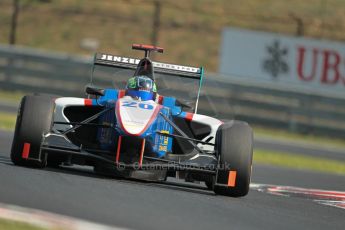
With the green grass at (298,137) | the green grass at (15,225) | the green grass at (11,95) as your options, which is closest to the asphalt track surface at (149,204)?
the green grass at (15,225)

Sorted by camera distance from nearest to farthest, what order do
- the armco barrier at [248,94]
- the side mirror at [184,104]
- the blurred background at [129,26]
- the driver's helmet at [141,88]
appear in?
1. the driver's helmet at [141,88]
2. the side mirror at [184,104]
3. the armco barrier at [248,94]
4. the blurred background at [129,26]

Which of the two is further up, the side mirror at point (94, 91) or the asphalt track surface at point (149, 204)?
the side mirror at point (94, 91)

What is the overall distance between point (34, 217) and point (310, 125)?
1559 cm

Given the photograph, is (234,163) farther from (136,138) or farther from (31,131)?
(31,131)

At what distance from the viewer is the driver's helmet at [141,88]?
971 centimetres

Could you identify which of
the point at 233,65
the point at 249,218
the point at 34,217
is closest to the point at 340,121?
the point at 233,65

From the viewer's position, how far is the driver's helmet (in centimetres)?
971

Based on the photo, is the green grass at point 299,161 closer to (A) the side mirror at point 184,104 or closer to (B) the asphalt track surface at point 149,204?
(A) the side mirror at point 184,104

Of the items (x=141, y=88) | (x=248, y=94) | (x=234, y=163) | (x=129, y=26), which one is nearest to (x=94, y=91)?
(x=141, y=88)

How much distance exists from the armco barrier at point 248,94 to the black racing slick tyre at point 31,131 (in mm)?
11774

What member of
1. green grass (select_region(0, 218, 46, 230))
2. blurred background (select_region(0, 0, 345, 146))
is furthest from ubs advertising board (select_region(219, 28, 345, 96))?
green grass (select_region(0, 218, 46, 230))

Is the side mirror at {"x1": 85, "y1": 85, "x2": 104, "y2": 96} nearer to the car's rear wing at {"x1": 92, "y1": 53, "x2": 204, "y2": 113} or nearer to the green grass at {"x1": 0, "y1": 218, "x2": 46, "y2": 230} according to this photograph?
the car's rear wing at {"x1": 92, "y1": 53, "x2": 204, "y2": 113}

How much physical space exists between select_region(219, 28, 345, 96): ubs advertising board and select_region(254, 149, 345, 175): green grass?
461 centimetres

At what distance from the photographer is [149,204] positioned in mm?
7355
